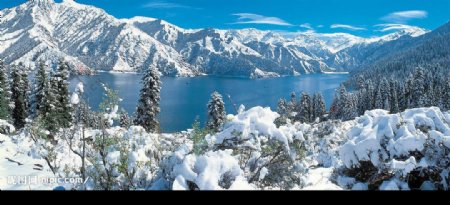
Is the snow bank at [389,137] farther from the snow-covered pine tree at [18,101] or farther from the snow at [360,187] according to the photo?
the snow-covered pine tree at [18,101]

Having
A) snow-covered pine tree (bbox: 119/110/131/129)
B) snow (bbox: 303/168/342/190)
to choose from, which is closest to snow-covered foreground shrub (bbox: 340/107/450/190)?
snow (bbox: 303/168/342/190)

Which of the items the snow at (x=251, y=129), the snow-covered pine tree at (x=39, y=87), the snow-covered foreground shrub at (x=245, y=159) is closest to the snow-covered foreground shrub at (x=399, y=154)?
the snow-covered foreground shrub at (x=245, y=159)

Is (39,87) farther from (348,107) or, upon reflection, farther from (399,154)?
(348,107)

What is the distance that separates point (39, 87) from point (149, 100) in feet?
27.1

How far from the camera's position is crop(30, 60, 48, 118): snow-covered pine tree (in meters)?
28.3

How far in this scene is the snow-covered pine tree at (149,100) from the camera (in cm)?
3005

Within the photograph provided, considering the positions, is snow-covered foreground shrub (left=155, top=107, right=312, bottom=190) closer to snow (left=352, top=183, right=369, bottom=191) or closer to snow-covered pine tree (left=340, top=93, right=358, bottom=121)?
snow (left=352, top=183, right=369, bottom=191)

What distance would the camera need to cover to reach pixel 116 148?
4.66m

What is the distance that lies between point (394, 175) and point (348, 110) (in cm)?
6199

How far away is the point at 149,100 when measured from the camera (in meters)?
30.5

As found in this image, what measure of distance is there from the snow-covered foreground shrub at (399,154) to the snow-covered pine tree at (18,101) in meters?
34.9

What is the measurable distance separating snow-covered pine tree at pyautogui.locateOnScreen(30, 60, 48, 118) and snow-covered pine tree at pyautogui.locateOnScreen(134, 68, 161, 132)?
22.7 ft
